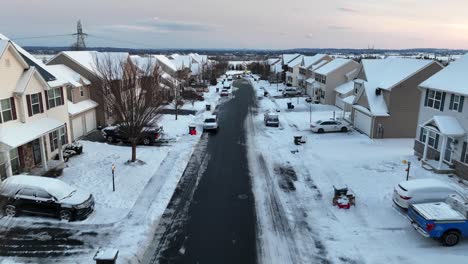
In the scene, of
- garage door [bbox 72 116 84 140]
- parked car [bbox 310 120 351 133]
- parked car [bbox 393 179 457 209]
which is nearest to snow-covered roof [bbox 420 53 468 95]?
parked car [bbox 393 179 457 209]

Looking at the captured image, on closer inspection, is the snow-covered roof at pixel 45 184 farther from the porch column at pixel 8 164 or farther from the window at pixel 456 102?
→ the window at pixel 456 102

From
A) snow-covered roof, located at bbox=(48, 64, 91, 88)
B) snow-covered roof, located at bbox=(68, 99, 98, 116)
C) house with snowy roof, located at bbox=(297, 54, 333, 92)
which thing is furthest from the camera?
house with snowy roof, located at bbox=(297, 54, 333, 92)

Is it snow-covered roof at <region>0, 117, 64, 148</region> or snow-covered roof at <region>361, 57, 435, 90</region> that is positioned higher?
snow-covered roof at <region>361, 57, 435, 90</region>

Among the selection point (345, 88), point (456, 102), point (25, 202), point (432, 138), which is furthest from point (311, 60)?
point (25, 202)

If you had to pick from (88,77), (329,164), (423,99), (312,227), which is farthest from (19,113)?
(423,99)

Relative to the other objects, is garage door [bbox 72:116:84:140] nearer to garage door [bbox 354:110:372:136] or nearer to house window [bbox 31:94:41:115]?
house window [bbox 31:94:41:115]

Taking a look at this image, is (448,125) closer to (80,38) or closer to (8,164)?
(8,164)

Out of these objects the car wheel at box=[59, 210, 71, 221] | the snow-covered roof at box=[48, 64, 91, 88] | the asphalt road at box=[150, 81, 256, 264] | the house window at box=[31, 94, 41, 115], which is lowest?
the asphalt road at box=[150, 81, 256, 264]

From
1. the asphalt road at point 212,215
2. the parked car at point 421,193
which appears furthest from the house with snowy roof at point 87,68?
the parked car at point 421,193
